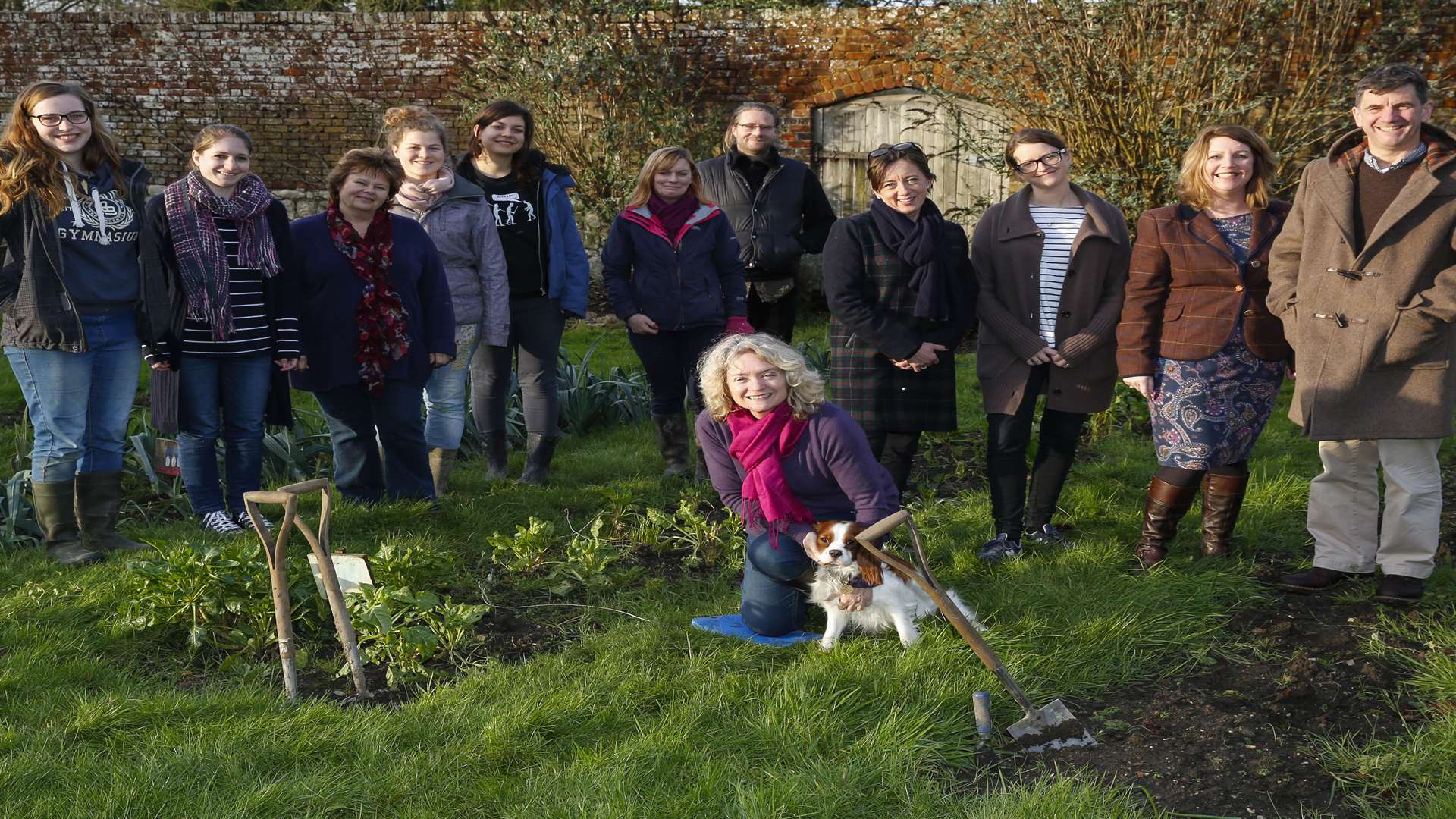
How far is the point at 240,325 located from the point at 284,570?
6.14 ft

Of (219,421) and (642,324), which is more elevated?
(642,324)

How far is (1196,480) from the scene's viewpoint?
4.55 m

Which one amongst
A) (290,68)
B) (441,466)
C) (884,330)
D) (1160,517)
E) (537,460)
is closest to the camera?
(1160,517)

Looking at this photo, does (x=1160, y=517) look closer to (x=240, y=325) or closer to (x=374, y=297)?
(x=374, y=297)

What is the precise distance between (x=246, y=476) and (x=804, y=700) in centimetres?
297

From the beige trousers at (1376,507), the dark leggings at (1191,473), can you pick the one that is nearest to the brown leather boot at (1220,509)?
the dark leggings at (1191,473)

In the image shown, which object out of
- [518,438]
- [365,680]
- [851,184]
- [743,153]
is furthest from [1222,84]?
[365,680]

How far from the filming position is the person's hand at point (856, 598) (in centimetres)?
380

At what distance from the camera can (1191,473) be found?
14.8 ft

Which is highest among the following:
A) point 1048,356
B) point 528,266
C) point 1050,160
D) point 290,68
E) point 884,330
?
point 290,68

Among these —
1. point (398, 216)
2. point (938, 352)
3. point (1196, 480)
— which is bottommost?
point (1196, 480)

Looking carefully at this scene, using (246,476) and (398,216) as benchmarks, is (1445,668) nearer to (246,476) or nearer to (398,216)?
(398,216)

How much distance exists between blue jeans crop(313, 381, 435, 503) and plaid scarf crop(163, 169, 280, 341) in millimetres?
583

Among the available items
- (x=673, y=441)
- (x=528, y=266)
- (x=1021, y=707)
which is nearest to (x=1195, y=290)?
(x=1021, y=707)
